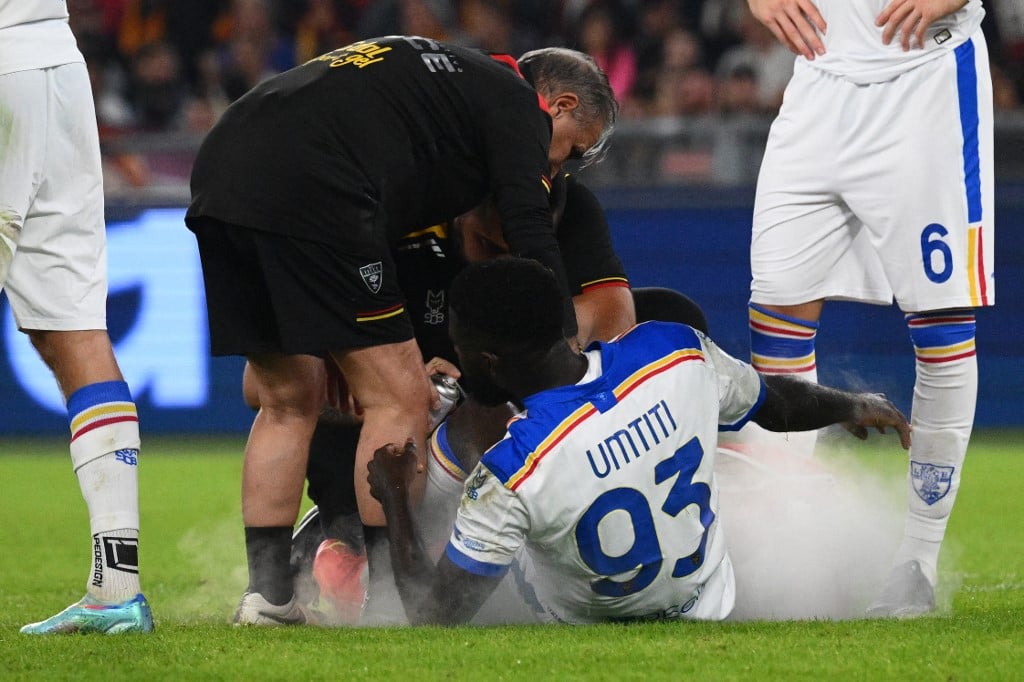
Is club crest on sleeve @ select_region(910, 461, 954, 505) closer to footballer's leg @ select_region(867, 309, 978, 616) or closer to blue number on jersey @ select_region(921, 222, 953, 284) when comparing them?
footballer's leg @ select_region(867, 309, 978, 616)

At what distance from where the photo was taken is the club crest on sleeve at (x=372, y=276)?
381cm

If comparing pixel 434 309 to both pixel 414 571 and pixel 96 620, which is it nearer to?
pixel 414 571

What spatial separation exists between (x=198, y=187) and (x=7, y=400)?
216 inches

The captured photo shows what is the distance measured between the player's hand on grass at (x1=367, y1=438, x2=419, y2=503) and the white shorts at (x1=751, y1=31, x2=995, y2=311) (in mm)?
1394

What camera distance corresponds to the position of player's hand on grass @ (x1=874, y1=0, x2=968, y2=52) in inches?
164

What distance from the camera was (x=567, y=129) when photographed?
450cm

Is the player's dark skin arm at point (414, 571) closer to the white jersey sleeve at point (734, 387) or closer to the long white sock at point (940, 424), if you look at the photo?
the white jersey sleeve at point (734, 387)

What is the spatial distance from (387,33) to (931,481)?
7.02 metres

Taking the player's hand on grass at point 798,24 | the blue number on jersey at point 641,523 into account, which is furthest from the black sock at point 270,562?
the player's hand on grass at point 798,24

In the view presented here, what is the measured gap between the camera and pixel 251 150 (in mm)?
3863

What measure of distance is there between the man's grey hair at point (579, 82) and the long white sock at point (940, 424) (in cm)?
111

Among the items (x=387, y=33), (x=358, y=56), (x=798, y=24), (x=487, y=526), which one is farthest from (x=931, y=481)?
(x=387, y=33)

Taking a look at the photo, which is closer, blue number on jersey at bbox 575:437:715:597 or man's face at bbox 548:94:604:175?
blue number on jersey at bbox 575:437:715:597

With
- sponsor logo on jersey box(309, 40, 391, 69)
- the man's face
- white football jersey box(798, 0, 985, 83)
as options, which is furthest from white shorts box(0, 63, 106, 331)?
white football jersey box(798, 0, 985, 83)
